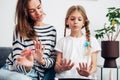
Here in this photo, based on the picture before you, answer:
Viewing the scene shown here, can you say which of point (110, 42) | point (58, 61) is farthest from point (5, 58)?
point (110, 42)

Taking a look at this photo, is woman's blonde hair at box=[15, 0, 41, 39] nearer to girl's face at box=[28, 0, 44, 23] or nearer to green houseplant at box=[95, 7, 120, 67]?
girl's face at box=[28, 0, 44, 23]

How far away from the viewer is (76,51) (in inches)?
61.5

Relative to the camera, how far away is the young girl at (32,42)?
156 cm

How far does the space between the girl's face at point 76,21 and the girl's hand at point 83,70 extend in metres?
0.23

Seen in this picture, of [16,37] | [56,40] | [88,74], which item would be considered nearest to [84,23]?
[56,40]

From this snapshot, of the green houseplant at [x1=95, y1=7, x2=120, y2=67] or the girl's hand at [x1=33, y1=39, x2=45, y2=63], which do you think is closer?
the girl's hand at [x1=33, y1=39, x2=45, y2=63]

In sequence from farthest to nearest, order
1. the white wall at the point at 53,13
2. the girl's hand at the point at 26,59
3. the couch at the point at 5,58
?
the white wall at the point at 53,13, the couch at the point at 5,58, the girl's hand at the point at 26,59

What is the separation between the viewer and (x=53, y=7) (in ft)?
5.95

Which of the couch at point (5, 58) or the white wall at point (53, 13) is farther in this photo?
the white wall at point (53, 13)

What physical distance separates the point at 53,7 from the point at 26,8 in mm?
268

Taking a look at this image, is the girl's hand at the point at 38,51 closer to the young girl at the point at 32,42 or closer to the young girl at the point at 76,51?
the young girl at the point at 32,42

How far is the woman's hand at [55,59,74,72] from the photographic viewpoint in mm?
1555

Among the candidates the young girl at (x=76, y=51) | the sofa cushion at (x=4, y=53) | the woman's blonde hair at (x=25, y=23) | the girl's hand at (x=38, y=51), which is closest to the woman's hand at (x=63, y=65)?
the young girl at (x=76, y=51)

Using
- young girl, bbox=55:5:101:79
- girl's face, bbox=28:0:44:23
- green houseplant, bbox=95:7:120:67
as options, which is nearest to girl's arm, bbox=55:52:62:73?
young girl, bbox=55:5:101:79
